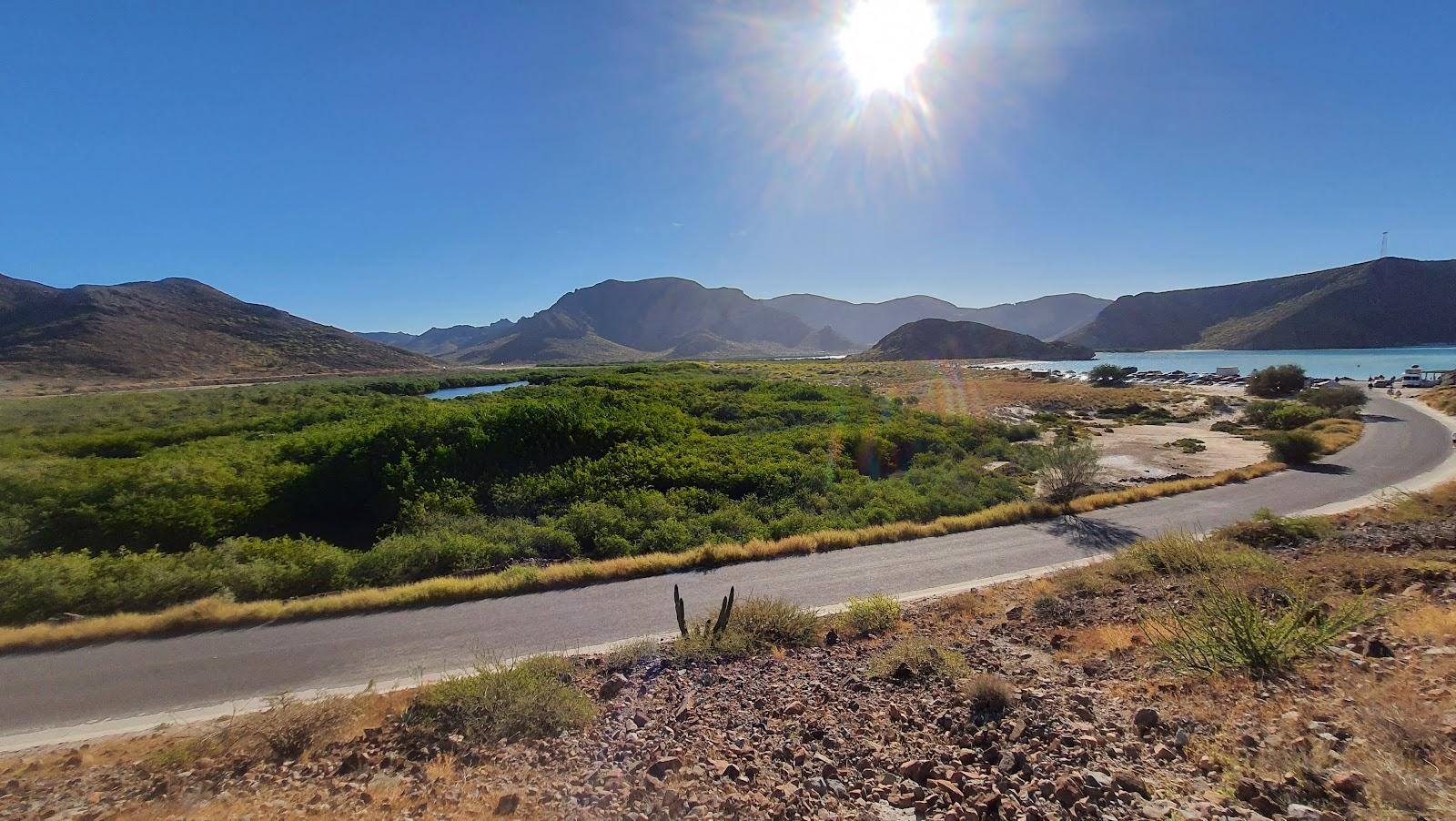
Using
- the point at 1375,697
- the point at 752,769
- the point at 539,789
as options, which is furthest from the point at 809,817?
the point at 1375,697

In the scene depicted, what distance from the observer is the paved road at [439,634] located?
8320 mm

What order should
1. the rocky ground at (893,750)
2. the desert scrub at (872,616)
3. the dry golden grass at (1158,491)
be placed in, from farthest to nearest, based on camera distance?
1. the dry golden grass at (1158,491)
2. the desert scrub at (872,616)
3. the rocky ground at (893,750)

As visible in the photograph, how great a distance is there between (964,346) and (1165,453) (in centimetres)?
16718

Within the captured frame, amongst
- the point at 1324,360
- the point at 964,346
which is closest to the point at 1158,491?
the point at 1324,360

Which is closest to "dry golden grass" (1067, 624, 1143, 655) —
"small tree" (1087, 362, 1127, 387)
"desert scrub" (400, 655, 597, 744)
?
"desert scrub" (400, 655, 597, 744)

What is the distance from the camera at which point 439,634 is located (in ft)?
34.0

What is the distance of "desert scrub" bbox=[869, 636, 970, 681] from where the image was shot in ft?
23.7

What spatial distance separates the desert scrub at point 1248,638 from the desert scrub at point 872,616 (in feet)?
13.2

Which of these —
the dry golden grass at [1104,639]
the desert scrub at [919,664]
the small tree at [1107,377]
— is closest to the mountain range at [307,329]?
the small tree at [1107,377]

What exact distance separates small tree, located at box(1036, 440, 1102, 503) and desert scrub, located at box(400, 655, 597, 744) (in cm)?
1999

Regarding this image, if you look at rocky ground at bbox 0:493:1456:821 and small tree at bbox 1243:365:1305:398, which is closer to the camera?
rocky ground at bbox 0:493:1456:821

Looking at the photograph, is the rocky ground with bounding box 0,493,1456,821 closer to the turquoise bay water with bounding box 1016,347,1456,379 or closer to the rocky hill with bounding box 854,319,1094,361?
the turquoise bay water with bounding box 1016,347,1456,379

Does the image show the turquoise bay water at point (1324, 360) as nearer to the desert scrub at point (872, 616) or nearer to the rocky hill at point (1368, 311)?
the rocky hill at point (1368, 311)

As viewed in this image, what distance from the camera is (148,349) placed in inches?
3423
